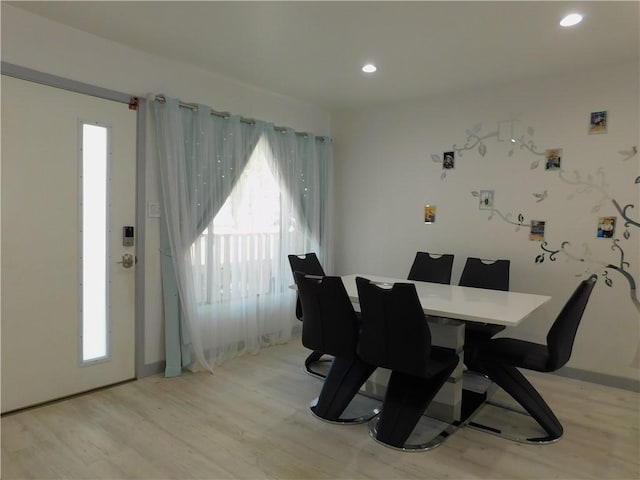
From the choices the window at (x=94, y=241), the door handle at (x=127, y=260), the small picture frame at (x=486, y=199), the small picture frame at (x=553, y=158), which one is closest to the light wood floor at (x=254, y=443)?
the window at (x=94, y=241)

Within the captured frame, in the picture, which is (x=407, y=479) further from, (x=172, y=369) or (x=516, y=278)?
(x=516, y=278)

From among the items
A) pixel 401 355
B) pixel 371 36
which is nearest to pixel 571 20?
pixel 371 36

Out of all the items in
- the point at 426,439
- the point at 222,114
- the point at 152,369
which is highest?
the point at 222,114

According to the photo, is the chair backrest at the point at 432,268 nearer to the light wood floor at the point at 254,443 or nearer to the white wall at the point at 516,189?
the white wall at the point at 516,189

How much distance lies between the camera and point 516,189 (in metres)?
3.86

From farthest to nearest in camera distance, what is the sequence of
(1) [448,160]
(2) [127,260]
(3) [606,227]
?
(1) [448,160], (3) [606,227], (2) [127,260]

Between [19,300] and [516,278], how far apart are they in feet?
12.9

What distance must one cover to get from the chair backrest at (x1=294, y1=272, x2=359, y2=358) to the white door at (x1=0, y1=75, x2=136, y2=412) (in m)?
1.54

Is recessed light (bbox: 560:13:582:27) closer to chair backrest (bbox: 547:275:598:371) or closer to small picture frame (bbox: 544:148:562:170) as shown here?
small picture frame (bbox: 544:148:562:170)

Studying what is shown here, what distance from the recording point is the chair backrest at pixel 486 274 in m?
3.61

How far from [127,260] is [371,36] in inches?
96.3

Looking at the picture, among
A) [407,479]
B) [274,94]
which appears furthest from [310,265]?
[407,479]

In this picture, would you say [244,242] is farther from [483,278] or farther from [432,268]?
[483,278]

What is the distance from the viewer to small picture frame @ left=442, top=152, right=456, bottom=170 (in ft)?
13.8
